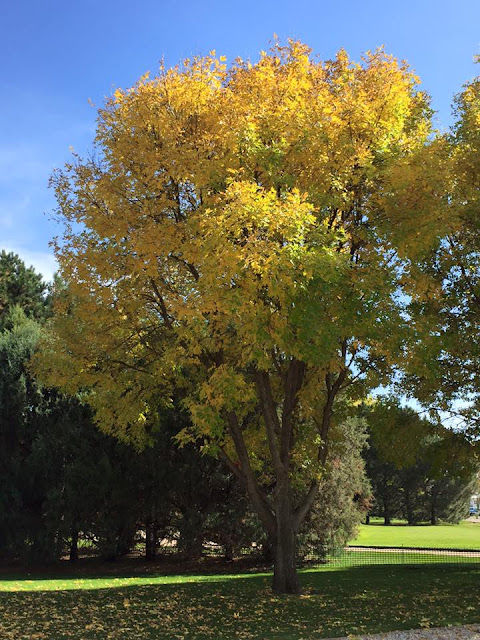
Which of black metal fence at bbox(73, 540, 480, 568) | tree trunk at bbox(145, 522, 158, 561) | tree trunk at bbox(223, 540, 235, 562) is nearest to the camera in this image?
tree trunk at bbox(223, 540, 235, 562)

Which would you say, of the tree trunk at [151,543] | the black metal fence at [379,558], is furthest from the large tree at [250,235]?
the black metal fence at [379,558]

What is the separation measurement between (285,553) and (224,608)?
2.56 meters

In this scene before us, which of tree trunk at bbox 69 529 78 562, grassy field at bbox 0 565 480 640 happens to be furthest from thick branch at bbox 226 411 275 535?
tree trunk at bbox 69 529 78 562

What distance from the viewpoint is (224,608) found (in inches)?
448

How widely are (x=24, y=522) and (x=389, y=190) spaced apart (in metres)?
17.3

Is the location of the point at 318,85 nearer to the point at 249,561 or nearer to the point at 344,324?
the point at 344,324

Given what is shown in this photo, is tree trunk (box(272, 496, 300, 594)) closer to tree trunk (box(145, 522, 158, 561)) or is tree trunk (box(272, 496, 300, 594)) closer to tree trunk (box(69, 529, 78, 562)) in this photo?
tree trunk (box(145, 522, 158, 561))

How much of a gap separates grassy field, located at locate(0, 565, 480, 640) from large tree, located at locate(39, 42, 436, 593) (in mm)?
1923

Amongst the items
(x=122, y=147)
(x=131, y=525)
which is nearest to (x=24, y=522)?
(x=131, y=525)

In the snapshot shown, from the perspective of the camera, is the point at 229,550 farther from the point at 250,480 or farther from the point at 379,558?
the point at 250,480

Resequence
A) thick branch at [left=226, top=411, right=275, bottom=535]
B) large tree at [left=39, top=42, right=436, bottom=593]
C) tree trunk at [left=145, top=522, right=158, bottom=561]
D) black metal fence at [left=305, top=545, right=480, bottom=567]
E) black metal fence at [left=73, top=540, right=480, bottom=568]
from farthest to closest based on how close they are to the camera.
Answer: black metal fence at [left=305, top=545, right=480, bottom=567]
black metal fence at [left=73, top=540, right=480, bottom=568]
tree trunk at [left=145, top=522, right=158, bottom=561]
thick branch at [left=226, top=411, right=275, bottom=535]
large tree at [left=39, top=42, right=436, bottom=593]

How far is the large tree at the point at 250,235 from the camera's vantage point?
1030cm

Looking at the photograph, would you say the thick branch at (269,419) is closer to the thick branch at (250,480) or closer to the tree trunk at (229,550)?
the thick branch at (250,480)

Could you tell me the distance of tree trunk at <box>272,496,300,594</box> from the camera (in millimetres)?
13383
